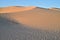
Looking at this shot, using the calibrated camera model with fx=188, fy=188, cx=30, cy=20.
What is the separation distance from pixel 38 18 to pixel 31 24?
0.76 meters

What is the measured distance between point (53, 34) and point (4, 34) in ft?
3.62

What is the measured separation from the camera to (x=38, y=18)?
5895 millimetres

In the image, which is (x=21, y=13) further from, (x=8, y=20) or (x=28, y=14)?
(x=8, y=20)

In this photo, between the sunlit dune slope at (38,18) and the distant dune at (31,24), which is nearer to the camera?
the distant dune at (31,24)

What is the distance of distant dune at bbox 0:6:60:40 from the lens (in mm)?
4115

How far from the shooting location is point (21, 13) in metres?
6.37

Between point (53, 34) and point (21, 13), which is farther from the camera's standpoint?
point (21, 13)

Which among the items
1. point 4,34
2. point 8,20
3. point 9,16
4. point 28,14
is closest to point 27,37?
point 4,34

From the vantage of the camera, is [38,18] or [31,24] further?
[38,18]

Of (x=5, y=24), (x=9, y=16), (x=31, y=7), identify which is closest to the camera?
(x=5, y=24)

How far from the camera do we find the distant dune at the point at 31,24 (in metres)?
4.11

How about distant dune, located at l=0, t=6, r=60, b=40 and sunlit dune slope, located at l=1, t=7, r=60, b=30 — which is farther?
sunlit dune slope, located at l=1, t=7, r=60, b=30

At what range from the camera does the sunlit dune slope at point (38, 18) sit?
509cm

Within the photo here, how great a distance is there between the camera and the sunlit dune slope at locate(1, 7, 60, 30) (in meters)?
5.09
